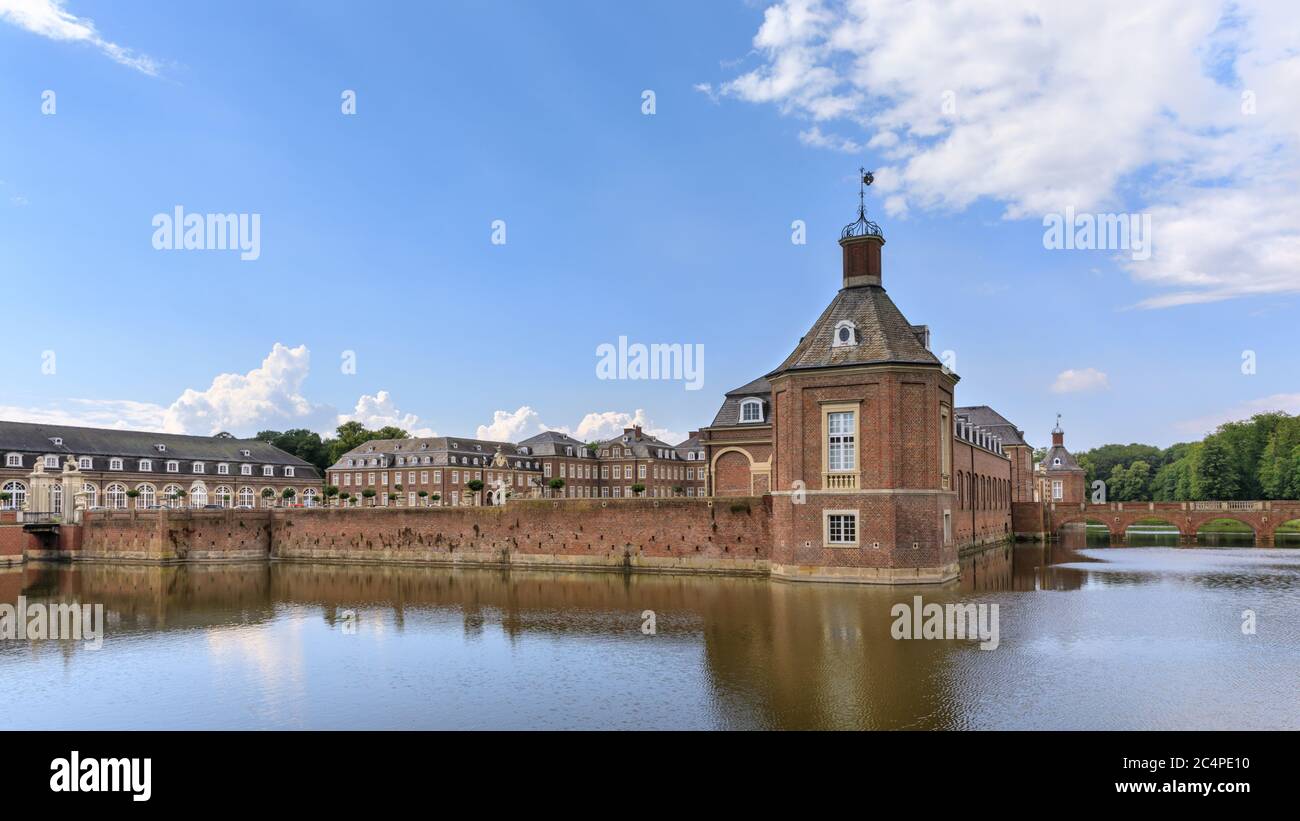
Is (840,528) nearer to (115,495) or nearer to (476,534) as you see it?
(476,534)

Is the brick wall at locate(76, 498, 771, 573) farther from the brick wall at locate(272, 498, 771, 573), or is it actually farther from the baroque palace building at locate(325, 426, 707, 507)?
the baroque palace building at locate(325, 426, 707, 507)

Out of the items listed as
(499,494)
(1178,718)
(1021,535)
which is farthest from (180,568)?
(1021,535)

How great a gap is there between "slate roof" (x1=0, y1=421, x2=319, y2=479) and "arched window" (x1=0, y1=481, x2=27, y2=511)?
8.32ft

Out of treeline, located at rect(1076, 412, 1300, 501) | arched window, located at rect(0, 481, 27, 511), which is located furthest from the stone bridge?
arched window, located at rect(0, 481, 27, 511)

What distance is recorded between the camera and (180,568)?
46.8 meters

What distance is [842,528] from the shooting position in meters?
30.9

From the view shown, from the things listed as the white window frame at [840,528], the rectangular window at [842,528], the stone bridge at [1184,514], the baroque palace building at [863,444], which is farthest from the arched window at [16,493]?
the stone bridge at [1184,514]

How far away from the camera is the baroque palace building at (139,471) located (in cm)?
5924

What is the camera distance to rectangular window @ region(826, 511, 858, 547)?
3058 cm

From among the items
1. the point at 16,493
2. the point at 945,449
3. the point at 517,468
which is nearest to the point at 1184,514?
the point at 945,449

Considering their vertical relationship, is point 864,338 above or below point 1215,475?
above

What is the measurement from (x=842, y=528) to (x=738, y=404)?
14.8 metres
